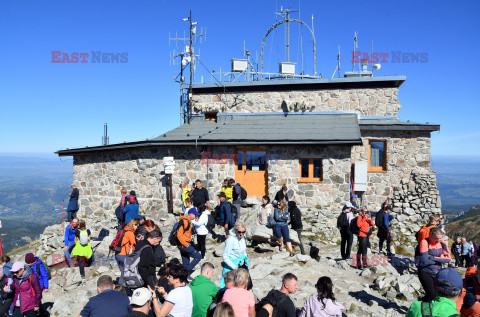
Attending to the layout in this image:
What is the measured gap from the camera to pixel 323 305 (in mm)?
4965

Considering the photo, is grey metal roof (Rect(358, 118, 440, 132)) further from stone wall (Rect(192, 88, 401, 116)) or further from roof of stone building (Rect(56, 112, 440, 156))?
stone wall (Rect(192, 88, 401, 116))

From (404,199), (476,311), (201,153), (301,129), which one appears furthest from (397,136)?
(476,311)

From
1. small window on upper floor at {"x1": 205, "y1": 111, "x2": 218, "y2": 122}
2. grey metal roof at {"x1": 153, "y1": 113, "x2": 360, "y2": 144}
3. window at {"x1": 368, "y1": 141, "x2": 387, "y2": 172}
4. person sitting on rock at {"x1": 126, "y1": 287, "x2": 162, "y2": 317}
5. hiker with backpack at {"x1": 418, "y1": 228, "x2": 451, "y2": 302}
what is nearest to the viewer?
person sitting on rock at {"x1": 126, "y1": 287, "x2": 162, "y2": 317}

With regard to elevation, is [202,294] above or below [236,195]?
below

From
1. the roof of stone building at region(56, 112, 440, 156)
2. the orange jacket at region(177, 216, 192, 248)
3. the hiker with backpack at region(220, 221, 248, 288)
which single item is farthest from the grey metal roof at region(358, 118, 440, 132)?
the hiker with backpack at region(220, 221, 248, 288)

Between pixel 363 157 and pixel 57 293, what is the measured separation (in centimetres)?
1410

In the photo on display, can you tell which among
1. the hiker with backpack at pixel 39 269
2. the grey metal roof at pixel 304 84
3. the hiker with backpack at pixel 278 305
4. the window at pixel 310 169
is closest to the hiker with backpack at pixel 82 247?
the hiker with backpack at pixel 39 269

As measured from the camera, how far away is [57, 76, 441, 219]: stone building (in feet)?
52.0

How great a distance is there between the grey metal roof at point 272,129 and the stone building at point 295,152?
5cm

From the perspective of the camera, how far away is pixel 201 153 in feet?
54.5

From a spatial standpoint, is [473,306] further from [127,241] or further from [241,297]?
[127,241]

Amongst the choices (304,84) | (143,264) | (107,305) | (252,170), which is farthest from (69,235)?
(304,84)

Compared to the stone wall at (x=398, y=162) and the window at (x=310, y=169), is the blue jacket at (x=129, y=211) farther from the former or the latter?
the stone wall at (x=398, y=162)

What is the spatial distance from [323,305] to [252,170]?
11750 mm
